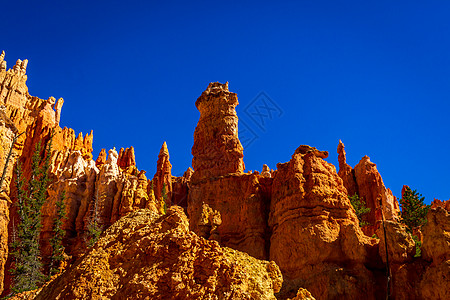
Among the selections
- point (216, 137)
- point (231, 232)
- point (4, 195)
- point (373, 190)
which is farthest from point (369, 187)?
point (4, 195)

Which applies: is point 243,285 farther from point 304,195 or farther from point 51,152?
point 51,152

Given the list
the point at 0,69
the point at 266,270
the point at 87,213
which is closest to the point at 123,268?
the point at 266,270

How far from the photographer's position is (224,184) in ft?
98.1

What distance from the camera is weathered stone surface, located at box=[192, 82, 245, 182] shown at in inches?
1238

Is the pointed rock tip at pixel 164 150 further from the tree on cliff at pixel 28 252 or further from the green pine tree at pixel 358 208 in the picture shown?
the green pine tree at pixel 358 208

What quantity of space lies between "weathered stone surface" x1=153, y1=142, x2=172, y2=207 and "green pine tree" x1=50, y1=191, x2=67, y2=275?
1979 centimetres

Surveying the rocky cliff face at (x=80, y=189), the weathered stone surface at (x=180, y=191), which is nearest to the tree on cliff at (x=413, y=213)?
the rocky cliff face at (x=80, y=189)

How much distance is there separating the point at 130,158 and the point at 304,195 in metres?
56.9

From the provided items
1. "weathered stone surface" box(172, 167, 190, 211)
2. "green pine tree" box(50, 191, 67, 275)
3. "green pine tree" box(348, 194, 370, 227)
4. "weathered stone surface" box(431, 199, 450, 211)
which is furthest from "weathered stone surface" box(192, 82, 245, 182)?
"weathered stone surface" box(172, 167, 190, 211)

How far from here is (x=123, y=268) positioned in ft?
29.4

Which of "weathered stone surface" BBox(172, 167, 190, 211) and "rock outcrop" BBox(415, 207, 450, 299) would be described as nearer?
"rock outcrop" BBox(415, 207, 450, 299)

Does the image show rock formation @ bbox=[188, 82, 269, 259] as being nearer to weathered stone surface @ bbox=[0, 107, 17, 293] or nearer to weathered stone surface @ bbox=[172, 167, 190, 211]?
weathered stone surface @ bbox=[0, 107, 17, 293]

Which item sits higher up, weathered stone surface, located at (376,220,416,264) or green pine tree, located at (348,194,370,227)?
green pine tree, located at (348,194,370,227)

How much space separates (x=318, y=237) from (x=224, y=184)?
1099 cm
